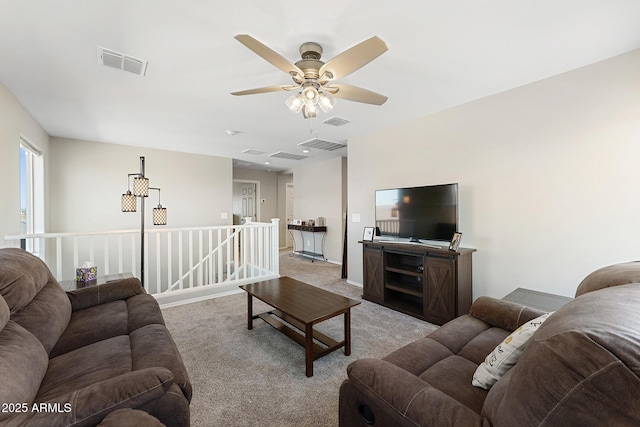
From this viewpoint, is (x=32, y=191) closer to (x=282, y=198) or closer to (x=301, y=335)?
(x=301, y=335)

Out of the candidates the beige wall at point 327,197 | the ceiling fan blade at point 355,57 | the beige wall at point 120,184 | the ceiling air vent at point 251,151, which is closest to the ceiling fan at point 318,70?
the ceiling fan blade at point 355,57

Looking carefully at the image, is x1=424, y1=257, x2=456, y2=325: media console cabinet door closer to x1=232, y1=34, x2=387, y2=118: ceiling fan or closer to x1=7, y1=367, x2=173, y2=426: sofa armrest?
x1=232, y1=34, x2=387, y2=118: ceiling fan

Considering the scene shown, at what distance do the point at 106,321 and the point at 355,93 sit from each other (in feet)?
7.94

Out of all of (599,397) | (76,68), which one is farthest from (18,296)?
(599,397)

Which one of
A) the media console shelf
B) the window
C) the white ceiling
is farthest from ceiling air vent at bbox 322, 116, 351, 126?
the window

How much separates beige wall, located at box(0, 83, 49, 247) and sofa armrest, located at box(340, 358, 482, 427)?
3.52m

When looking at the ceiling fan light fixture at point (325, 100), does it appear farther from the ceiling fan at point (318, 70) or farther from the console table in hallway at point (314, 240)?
the console table in hallway at point (314, 240)

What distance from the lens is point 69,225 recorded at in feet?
15.4

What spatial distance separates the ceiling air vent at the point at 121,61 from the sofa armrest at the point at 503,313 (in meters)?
3.21

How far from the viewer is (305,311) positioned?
220cm

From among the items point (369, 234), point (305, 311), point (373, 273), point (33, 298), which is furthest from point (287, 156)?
point (33, 298)

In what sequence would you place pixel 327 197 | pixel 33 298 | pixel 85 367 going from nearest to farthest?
1. pixel 85 367
2. pixel 33 298
3. pixel 327 197

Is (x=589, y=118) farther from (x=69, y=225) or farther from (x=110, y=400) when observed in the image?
(x=69, y=225)

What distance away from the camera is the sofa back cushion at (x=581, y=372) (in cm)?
60
